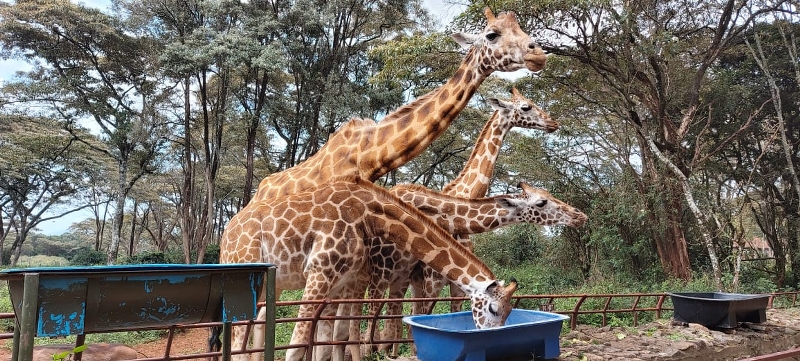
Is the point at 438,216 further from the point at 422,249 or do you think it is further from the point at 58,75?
the point at 58,75

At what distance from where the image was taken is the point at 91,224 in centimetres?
4081

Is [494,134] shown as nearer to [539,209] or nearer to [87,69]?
[539,209]

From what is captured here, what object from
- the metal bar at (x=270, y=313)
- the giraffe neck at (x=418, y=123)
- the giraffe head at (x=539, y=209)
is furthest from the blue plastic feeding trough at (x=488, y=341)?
the giraffe head at (x=539, y=209)

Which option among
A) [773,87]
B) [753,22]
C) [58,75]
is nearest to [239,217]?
[773,87]

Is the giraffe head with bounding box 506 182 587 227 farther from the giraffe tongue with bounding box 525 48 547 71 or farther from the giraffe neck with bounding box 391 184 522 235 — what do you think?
the giraffe tongue with bounding box 525 48 547 71

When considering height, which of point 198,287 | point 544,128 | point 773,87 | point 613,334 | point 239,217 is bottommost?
point 613,334

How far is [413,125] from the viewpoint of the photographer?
21.5 ft

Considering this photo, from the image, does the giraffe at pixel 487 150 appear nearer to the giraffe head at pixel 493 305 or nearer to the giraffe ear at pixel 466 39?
the giraffe ear at pixel 466 39

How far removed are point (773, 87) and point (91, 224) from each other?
143 feet

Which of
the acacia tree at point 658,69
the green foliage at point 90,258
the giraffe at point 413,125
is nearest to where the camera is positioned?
the giraffe at point 413,125

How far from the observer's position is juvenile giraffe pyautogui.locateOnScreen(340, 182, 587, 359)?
643 centimetres

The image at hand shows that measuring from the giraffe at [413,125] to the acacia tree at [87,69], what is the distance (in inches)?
603

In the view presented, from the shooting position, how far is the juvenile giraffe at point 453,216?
21.1 feet

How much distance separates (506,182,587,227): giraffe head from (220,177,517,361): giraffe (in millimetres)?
1975
